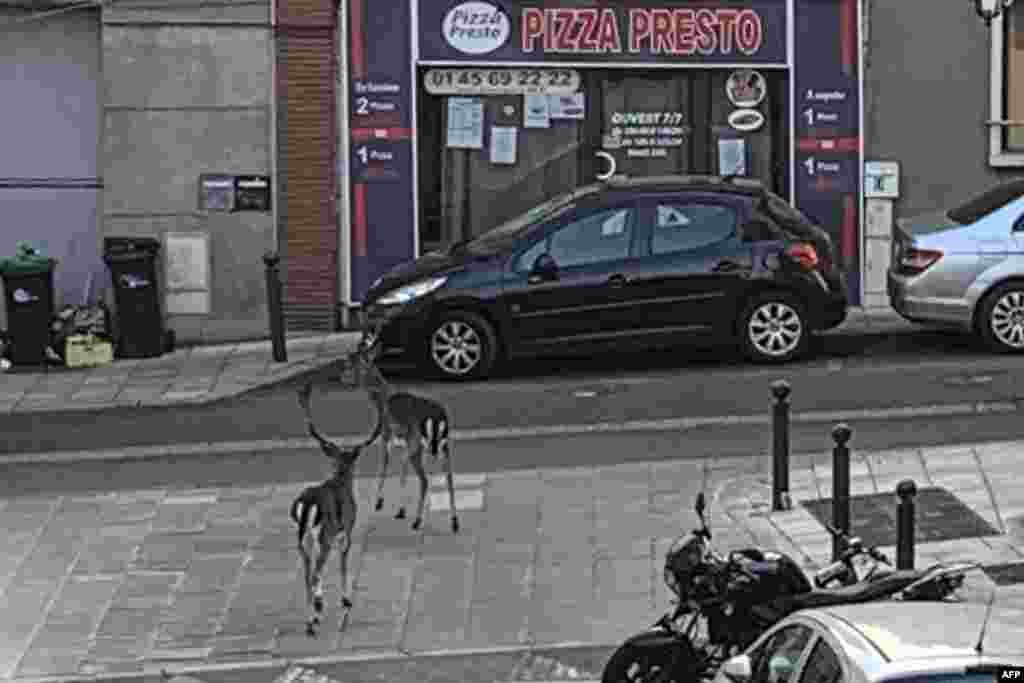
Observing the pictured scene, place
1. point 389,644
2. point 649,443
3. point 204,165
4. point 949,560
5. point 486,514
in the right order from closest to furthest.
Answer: point 389,644
point 949,560
point 486,514
point 649,443
point 204,165

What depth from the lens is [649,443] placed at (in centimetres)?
1569

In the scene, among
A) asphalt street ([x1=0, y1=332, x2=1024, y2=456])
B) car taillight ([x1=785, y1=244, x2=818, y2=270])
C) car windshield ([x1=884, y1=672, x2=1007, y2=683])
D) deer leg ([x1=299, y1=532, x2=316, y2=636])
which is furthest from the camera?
car taillight ([x1=785, y1=244, x2=818, y2=270])

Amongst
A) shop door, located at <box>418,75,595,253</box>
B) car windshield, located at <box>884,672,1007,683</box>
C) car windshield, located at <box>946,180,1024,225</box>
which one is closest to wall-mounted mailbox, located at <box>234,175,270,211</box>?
shop door, located at <box>418,75,595,253</box>

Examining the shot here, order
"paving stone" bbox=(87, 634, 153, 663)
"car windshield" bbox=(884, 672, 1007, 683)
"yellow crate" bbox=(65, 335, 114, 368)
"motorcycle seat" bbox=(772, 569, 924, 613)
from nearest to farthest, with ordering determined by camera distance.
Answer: "car windshield" bbox=(884, 672, 1007, 683) → "motorcycle seat" bbox=(772, 569, 924, 613) → "paving stone" bbox=(87, 634, 153, 663) → "yellow crate" bbox=(65, 335, 114, 368)

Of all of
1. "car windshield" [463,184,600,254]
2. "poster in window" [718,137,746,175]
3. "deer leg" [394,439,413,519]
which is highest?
"poster in window" [718,137,746,175]

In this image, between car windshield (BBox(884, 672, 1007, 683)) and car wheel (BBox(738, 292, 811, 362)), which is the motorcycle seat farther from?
car wheel (BBox(738, 292, 811, 362))

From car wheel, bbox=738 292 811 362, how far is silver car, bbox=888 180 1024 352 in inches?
43.9

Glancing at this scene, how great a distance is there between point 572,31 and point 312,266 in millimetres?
3521

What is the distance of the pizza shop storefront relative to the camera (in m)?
21.8

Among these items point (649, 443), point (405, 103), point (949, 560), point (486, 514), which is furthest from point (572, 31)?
point (949, 560)

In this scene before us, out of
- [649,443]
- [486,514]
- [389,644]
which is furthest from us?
[649,443]

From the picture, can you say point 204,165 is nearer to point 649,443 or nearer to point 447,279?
point 447,279

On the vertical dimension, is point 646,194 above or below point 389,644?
above

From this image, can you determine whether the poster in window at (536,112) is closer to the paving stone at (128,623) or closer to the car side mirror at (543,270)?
the car side mirror at (543,270)
